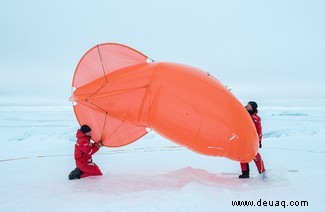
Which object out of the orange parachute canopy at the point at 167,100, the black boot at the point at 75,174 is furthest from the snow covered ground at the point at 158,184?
the orange parachute canopy at the point at 167,100

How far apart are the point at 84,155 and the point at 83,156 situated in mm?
25

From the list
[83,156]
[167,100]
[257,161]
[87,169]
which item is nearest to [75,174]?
[87,169]

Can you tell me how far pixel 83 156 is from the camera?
16.7 feet

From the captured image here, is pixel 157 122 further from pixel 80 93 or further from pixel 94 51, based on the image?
pixel 94 51

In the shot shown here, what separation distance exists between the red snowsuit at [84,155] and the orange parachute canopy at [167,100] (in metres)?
0.54

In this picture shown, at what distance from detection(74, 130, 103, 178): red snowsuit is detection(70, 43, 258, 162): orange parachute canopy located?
54 centimetres

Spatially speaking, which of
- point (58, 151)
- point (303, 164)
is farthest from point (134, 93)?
point (58, 151)

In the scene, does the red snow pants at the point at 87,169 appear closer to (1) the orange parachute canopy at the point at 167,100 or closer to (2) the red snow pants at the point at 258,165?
(1) the orange parachute canopy at the point at 167,100

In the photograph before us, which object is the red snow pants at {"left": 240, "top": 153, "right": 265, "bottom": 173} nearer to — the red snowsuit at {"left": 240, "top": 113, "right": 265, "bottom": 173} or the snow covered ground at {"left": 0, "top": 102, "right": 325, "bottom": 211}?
the red snowsuit at {"left": 240, "top": 113, "right": 265, "bottom": 173}

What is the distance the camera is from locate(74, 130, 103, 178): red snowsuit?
5031mm

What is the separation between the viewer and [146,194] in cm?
394

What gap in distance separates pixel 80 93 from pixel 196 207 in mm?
2978

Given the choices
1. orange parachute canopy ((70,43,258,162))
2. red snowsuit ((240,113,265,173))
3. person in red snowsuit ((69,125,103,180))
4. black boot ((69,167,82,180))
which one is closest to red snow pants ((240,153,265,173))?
red snowsuit ((240,113,265,173))

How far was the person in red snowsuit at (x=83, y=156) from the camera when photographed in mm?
5031
